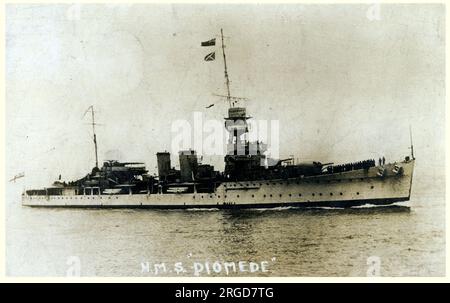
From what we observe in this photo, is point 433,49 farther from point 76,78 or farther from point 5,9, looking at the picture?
point 5,9

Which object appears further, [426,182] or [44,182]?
[44,182]

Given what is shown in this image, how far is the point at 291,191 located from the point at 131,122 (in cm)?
910

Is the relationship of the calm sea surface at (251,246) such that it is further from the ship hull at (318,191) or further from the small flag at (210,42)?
the small flag at (210,42)

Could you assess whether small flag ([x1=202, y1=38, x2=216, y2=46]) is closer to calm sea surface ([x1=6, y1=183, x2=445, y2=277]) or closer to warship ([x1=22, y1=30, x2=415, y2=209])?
warship ([x1=22, y1=30, x2=415, y2=209])

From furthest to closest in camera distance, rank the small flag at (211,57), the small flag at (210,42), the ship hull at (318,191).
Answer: the ship hull at (318,191), the small flag at (211,57), the small flag at (210,42)

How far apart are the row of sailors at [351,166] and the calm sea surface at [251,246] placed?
293 centimetres

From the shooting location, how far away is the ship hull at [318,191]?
24.3m

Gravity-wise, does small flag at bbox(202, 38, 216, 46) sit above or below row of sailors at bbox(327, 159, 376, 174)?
above

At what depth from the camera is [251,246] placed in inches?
677

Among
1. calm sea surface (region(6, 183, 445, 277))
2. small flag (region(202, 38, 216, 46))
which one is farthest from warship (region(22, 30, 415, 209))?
calm sea surface (region(6, 183, 445, 277))

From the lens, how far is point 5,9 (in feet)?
53.3

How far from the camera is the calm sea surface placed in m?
15.0

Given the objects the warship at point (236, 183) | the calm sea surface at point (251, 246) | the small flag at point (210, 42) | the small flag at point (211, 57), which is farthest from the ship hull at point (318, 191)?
the small flag at point (210, 42)

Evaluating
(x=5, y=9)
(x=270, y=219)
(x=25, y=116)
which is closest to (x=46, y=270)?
(x=25, y=116)
